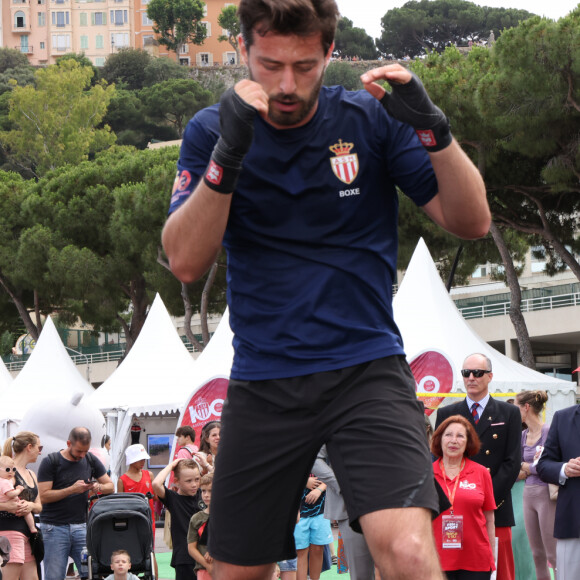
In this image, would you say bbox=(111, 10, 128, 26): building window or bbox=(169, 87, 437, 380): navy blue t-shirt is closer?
bbox=(169, 87, 437, 380): navy blue t-shirt

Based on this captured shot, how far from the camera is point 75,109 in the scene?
75.5m

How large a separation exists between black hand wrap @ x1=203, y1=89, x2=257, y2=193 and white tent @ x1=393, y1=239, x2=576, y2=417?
50.3 ft

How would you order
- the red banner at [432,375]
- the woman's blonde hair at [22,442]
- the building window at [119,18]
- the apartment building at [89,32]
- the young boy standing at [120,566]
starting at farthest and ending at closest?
the building window at [119,18], the apartment building at [89,32], the red banner at [432,375], the woman's blonde hair at [22,442], the young boy standing at [120,566]

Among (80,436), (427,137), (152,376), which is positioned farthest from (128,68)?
(427,137)

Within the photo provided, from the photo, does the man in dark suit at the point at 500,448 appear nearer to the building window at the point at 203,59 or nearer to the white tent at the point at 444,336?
the white tent at the point at 444,336

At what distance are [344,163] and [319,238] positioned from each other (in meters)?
0.19

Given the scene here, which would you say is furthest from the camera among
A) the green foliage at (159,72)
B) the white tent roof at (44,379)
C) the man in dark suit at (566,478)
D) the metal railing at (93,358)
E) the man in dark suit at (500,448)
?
the green foliage at (159,72)

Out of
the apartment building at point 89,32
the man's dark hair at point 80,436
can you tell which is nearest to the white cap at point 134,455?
the man's dark hair at point 80,436

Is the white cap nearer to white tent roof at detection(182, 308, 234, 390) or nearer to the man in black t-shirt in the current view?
the man in black t-shirt

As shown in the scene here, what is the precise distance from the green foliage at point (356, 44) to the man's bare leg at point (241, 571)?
12023 cm

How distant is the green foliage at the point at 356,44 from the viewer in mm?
120750

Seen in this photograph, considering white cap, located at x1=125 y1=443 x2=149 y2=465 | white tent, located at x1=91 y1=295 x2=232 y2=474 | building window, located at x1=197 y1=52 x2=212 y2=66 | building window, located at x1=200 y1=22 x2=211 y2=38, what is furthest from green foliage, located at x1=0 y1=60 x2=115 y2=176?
white cap, located at x1=125 y1=443 x2=149 y2=465

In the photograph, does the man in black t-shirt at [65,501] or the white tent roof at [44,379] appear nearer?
the man in black t-shirt at [65,501]

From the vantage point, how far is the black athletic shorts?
103 inches
